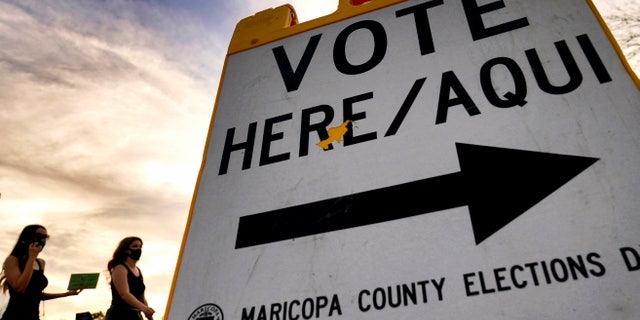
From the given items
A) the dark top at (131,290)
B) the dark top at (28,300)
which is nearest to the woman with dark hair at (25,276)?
the dark top at (28,300)

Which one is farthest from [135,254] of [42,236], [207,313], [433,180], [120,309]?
[433,180]

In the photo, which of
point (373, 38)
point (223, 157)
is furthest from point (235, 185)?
point (373, 38)

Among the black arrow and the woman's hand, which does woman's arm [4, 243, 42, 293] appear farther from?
the black arrow

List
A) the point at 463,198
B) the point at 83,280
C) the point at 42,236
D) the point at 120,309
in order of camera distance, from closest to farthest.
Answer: the point at 463,198, the point at 120,309, the point at 42,236, the point at 83,280

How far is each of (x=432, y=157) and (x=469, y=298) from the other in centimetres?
45

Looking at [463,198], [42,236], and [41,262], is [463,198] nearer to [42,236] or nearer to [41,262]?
[42,236]

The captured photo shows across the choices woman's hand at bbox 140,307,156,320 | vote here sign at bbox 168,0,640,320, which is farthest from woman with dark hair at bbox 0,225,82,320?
vote here sign at bbox 168,0,640,320

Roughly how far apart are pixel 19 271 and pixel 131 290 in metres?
0.75

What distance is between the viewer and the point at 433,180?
3.71 ft

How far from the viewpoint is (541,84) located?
4.02 ft

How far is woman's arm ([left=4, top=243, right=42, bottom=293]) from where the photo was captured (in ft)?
7.66

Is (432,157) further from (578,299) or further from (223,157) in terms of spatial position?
(223,157)

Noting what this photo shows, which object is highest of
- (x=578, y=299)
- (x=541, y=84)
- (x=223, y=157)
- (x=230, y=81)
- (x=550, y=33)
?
(x=230, y=81)

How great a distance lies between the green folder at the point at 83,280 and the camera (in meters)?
3.19
